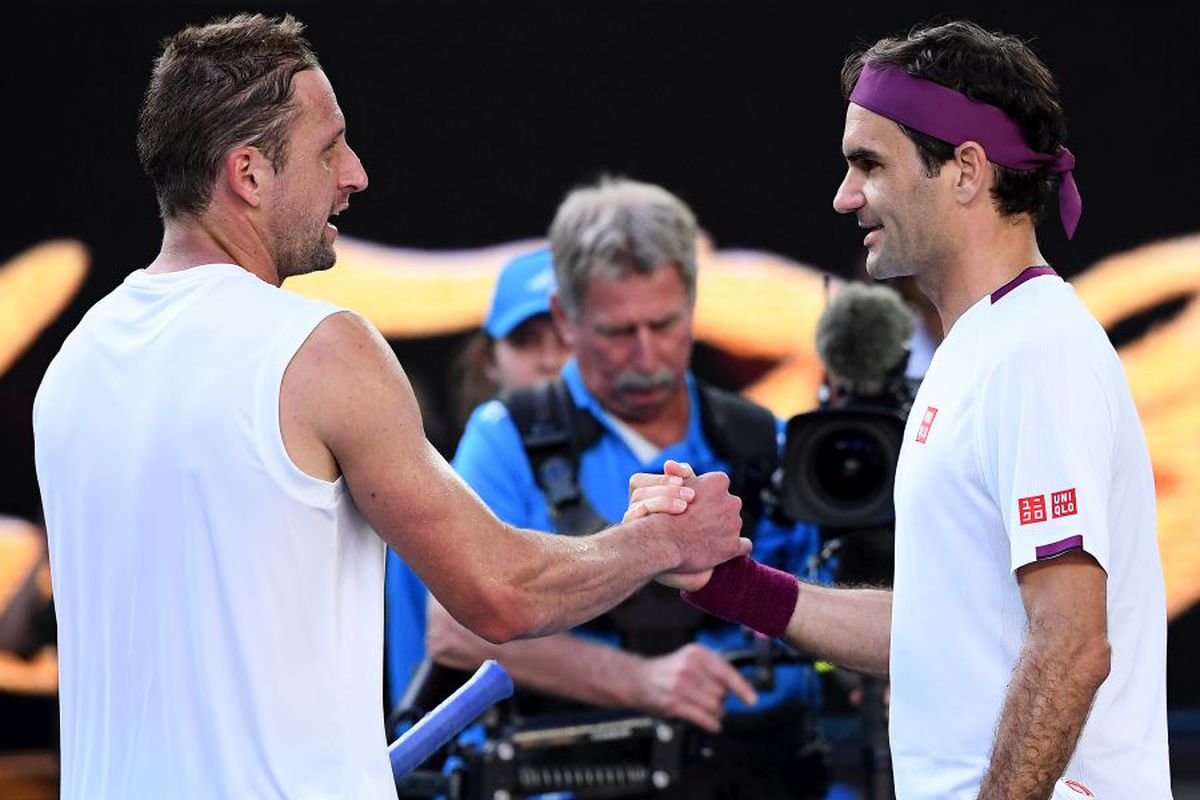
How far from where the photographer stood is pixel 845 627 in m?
2.80

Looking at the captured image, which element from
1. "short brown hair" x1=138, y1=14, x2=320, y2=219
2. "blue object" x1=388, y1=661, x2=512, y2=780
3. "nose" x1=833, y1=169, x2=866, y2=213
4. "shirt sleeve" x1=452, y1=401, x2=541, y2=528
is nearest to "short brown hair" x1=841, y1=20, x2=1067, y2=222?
"nose" x1=833, y1=169, x2=866, y2=213

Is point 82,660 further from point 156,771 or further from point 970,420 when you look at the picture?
point 970,420

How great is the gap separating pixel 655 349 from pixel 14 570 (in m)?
2.02

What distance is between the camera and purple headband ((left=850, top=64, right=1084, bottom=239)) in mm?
2508

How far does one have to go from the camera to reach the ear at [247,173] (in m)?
2.29

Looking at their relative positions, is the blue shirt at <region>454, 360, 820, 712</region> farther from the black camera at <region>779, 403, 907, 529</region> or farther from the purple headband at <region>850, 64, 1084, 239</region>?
the purple headband at <region>850, 64, 1084, 239</region>

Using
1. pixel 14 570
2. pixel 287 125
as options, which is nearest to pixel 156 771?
pixel 287 125

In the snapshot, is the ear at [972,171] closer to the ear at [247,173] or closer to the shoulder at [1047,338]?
the shoulder at [1047,338]

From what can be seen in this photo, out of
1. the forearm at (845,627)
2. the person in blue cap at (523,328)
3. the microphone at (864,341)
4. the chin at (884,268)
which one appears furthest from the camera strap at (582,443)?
the chin at (884,268)

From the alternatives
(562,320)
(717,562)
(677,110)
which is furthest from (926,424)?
(677,110)

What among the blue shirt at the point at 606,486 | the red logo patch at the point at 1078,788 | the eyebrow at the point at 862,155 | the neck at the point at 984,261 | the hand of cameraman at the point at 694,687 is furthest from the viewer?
the blue shirt at the point at 606,486

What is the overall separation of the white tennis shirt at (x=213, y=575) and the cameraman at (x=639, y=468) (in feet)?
4.30

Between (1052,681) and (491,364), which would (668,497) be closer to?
(1052,681)

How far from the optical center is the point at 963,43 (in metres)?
2.58
